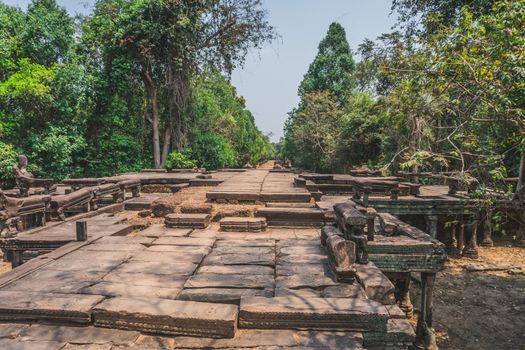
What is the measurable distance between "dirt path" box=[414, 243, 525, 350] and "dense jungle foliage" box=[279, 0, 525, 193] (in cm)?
326

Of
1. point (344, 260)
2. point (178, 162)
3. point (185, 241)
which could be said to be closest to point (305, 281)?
point (344, 260)

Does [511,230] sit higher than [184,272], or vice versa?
[184,272]

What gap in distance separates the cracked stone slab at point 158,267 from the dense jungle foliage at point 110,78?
470 inches

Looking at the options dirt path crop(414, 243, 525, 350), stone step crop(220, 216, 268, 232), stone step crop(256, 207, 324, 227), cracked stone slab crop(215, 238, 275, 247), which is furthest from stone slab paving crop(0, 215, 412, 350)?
dirt path crop(414, 243, 525, 350)

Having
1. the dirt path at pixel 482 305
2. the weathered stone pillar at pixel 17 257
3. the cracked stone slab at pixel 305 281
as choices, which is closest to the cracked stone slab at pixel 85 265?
the weathered stone pillar at pixel 17 257

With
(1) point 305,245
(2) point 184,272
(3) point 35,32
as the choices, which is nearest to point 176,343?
(2) point 184,272

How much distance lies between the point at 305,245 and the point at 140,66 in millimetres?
14052

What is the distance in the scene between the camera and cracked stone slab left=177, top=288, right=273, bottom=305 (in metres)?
3.05

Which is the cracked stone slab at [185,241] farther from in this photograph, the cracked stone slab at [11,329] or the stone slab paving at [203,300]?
the cracked stone slab at [11,329]

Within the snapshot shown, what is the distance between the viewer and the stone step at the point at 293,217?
601 cm

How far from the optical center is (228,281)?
345 centimetres

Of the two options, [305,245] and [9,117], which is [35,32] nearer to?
[9,117]

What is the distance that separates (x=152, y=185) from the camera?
10.6 metres

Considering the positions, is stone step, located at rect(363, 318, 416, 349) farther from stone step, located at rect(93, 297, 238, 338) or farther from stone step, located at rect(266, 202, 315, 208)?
stone step, located at rect(266, 202, 315, 208)
